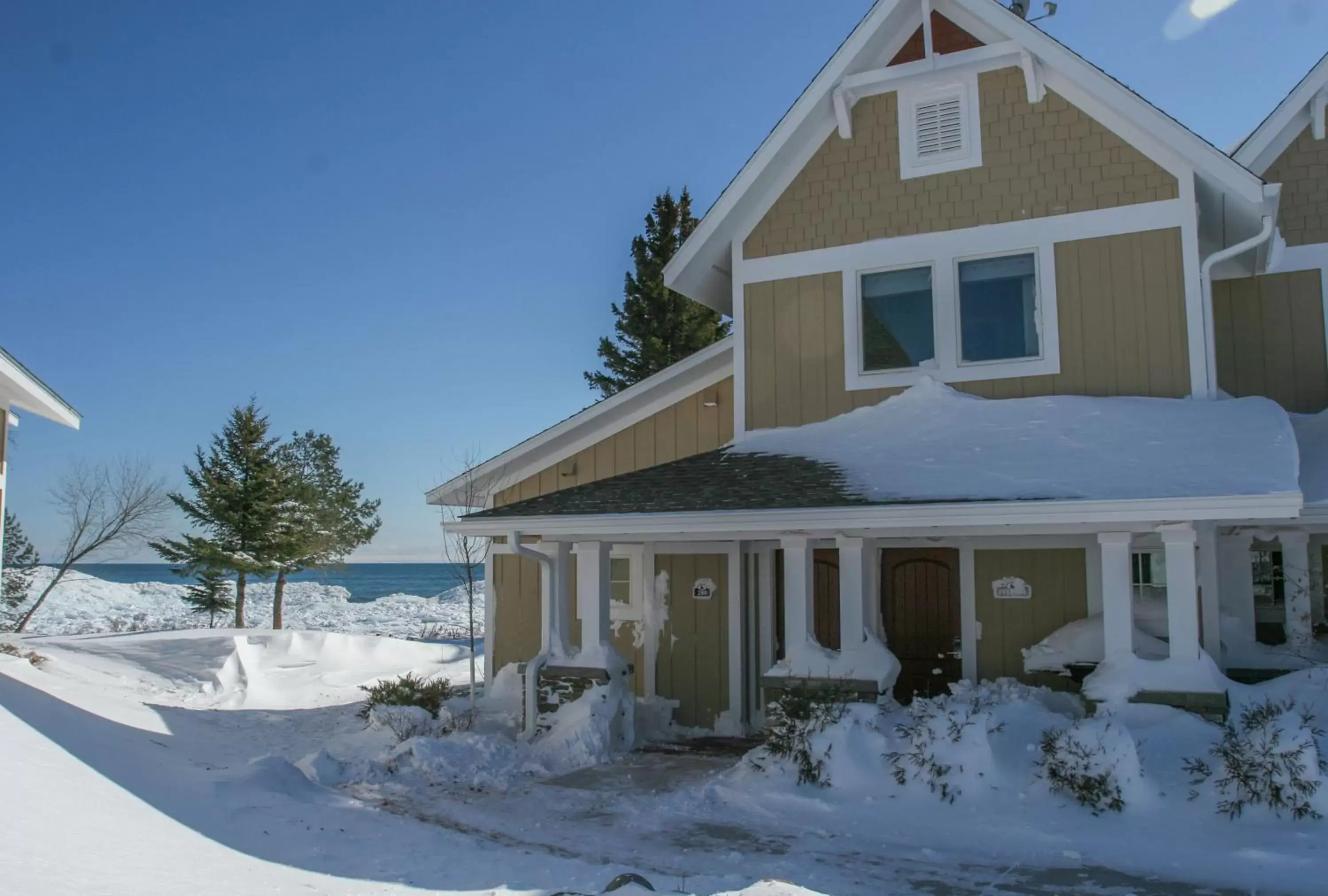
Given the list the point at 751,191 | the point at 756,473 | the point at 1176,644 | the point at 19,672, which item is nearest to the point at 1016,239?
the point at 751,191

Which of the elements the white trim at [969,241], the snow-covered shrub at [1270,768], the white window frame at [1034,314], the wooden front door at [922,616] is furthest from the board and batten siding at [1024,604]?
the white trim at [969,241]

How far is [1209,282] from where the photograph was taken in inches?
416

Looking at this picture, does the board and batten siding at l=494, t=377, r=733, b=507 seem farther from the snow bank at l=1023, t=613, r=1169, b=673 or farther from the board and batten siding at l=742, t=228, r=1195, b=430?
the snow bank at l=1023, t=613, r=1169, b=673

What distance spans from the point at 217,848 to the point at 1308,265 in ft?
39.8

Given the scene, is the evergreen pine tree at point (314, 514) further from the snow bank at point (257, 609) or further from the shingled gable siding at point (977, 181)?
the shingled gable siding at point (977, 181)

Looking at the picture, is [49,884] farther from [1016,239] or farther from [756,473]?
[1016,239]

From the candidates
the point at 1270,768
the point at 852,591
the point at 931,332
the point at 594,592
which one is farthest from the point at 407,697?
the point at 1270,768

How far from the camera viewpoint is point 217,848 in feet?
21.0

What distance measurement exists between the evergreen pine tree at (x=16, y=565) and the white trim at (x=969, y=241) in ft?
91.9

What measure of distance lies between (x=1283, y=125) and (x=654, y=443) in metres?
8.15

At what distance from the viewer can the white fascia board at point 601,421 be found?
1303cm

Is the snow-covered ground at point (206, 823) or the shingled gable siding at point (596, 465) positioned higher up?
the shingled gable siding at point (596, 465)

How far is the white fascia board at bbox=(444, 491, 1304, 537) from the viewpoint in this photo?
24.8 ft

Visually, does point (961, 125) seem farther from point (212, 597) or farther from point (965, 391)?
point (212, 597)
